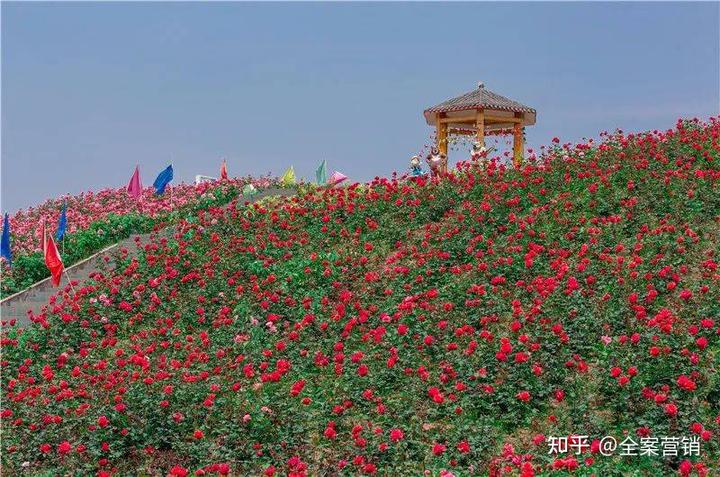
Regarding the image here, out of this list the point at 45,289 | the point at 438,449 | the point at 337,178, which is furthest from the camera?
the point at 337,178

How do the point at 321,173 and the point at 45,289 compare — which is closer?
the point at 45,289

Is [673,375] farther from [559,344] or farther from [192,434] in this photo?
[192,434]

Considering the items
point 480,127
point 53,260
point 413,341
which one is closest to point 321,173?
point 480,127

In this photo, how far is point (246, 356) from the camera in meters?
10.2

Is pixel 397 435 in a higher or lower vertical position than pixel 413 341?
lower

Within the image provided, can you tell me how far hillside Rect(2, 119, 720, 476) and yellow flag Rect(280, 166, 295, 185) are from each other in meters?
7.66

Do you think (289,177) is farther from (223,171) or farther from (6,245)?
(6,245)

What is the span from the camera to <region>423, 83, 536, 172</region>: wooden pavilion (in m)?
23.5

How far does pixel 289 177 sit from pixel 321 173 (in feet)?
4.62

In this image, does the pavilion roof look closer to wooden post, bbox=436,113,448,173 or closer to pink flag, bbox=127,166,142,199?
wooden post, bbox=436,113,448,173

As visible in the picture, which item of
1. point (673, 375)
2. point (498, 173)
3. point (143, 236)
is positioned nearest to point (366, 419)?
point (673, 375)

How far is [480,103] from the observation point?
76.0 feet

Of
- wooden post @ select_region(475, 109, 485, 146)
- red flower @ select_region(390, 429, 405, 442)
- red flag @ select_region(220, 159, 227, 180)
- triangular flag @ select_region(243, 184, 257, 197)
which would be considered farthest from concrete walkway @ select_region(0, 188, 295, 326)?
red flower @ select_region(390, 429, 405, 442)

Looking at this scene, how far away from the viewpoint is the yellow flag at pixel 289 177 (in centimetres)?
2339
